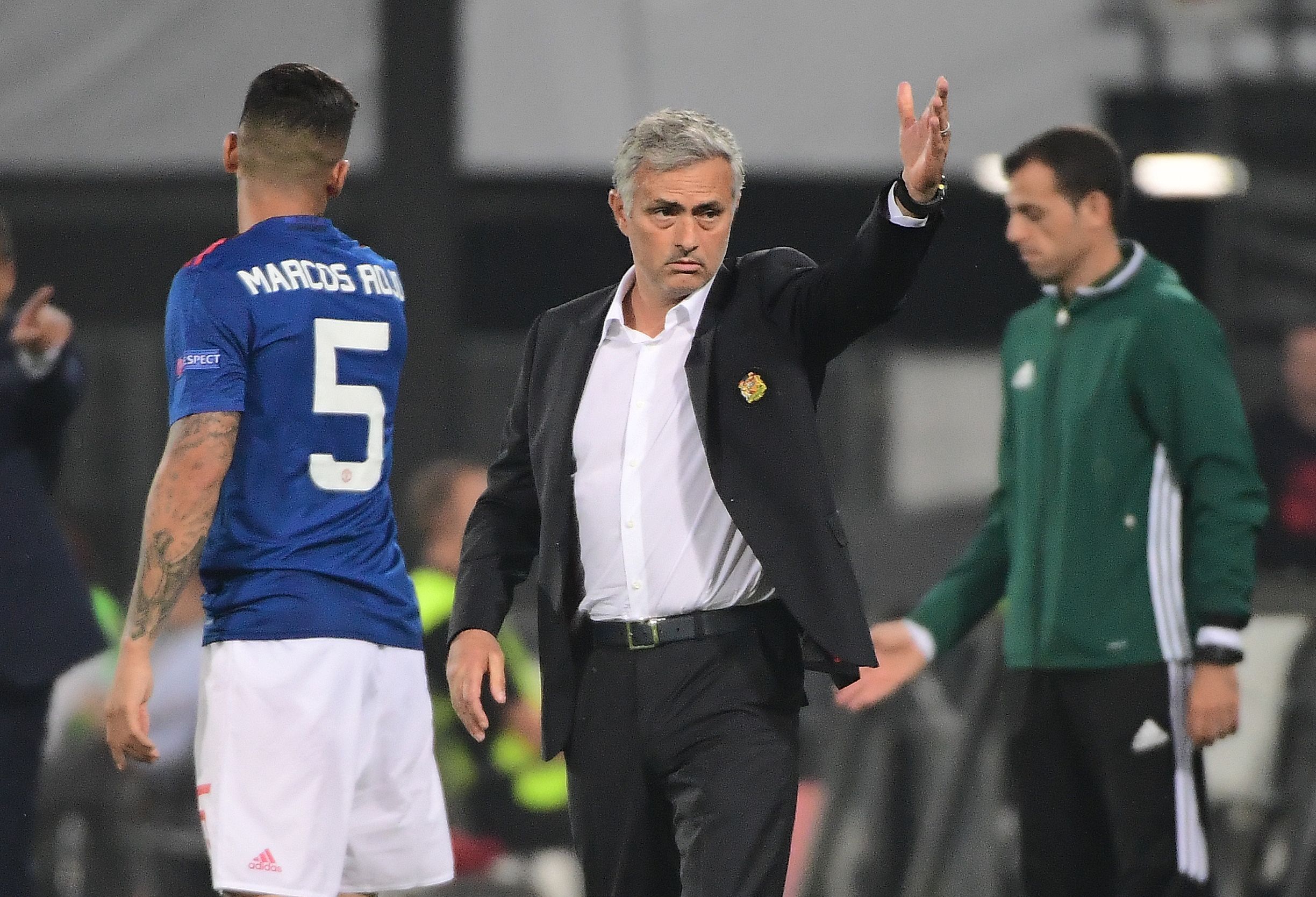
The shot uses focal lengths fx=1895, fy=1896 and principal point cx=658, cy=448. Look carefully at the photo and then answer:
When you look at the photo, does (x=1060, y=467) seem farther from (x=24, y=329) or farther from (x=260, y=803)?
(x=24, y=329)

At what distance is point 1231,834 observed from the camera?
5.67 metres

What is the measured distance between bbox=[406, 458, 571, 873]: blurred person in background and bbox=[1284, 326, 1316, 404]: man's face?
2991mm

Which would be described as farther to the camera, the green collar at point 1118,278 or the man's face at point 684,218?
the green collar at point 1118,278

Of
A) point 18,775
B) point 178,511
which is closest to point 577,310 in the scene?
point 178,511

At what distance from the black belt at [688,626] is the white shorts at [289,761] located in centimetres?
46

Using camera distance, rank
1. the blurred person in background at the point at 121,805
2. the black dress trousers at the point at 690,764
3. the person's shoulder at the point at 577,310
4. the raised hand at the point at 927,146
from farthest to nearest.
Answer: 1. the blurred person in background at the point at 121,805
2. the person's shoulder at the point at 577,310
3. the black dress trousers at the point at 690,764
4. the raised hand at the point at 927,146

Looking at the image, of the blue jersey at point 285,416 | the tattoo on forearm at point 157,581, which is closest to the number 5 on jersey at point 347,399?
the blue jersey at point 285,416

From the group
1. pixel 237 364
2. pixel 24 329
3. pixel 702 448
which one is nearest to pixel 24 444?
pixel 24 329

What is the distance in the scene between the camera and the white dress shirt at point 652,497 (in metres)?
3.06

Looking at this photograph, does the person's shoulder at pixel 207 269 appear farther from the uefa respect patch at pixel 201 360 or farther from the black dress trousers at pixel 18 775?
the black dress trousers at pixel 18 775

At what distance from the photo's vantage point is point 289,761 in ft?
10.2

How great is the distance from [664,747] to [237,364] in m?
0.93

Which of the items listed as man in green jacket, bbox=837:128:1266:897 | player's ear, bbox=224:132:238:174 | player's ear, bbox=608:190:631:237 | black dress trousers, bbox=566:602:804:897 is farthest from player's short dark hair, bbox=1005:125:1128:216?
player's ear, bbox=224:132:238:174

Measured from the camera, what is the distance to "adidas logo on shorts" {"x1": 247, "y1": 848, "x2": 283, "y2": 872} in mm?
3082
